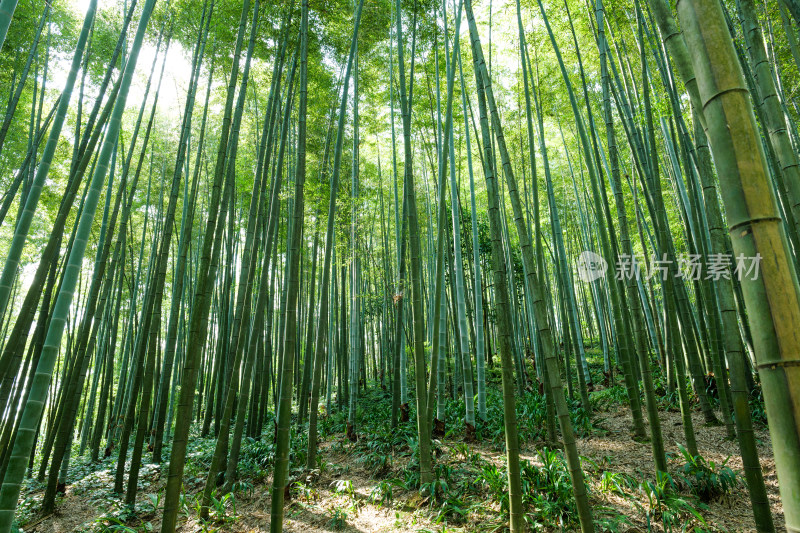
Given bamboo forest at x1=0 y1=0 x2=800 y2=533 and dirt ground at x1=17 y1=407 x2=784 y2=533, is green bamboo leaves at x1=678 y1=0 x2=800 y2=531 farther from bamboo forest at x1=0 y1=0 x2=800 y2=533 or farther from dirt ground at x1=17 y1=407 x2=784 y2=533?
dirt ground at x1=17 y1=407 x2=784 y2=533

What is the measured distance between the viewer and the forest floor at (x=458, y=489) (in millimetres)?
2570

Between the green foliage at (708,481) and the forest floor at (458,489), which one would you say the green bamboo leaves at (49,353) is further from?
the green foliage at (708,481)

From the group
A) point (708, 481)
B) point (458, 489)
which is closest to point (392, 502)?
point (458, 489)

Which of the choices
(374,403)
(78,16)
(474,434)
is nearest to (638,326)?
(474,434)

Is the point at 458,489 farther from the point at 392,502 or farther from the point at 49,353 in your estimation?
the point at 49,353

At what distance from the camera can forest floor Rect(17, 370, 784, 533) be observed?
2570 millimetres

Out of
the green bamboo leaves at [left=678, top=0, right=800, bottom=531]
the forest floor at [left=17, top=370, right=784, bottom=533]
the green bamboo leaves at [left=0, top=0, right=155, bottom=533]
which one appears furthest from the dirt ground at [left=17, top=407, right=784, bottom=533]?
the green bamboo leaves at [left=678, top=0, right=800, bottom=531]

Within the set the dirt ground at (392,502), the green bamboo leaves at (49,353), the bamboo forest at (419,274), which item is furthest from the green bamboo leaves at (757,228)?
the dirt ground at (392,502)

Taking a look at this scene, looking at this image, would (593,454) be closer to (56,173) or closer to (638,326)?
(638,326)

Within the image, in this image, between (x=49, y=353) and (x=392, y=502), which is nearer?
(x=49, y=353)

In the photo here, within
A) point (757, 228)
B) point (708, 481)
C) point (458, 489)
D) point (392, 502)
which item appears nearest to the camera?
point (757, 228)

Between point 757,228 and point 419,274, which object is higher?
point 419,274

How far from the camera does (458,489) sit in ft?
10.0

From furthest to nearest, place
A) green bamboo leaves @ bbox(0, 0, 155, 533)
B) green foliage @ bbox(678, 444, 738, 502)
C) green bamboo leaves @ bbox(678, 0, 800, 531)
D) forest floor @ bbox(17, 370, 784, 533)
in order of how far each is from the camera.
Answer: green foliage @ bbox(678, 444, 738, 502)
forest floor @ bbox(17, 370, 784, 533)
green bamboo leaves @ bbox(0, 0, 155, 533)
green bamboo leaves @ bbox(678, 0, 800, 531)
